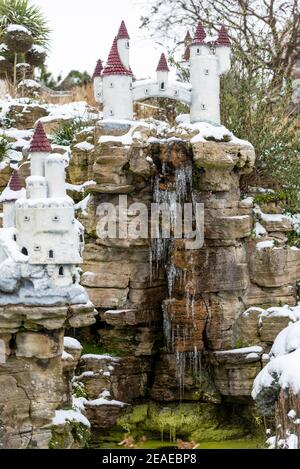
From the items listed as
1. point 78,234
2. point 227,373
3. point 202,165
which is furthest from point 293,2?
point 78,234

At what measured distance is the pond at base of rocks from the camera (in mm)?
20281

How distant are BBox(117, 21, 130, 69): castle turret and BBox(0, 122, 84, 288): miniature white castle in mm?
6128

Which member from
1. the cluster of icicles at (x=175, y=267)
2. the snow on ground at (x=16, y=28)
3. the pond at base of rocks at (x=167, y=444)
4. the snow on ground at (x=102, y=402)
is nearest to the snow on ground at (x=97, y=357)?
the snow on ground at (x=102, y=402)

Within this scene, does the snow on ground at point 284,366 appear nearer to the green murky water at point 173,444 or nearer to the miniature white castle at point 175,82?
the green murky water at point 173,444

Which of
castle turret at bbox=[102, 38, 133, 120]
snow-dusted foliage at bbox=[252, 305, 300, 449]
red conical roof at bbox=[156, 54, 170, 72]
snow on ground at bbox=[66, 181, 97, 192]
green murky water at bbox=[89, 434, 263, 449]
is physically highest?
red conical roof at bbox=[156, 54, 170, 72]

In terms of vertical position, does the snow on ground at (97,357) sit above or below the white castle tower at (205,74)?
below

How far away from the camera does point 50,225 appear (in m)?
16.0

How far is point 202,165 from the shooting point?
68.7 ft

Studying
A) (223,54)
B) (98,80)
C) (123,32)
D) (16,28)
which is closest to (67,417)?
(123,32)

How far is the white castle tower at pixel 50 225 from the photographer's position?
52.4ft

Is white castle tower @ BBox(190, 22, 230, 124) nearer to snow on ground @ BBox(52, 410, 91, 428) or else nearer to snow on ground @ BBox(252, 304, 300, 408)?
snow on ground @ BBox(52, 410, 91, 428)

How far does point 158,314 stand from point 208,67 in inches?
196

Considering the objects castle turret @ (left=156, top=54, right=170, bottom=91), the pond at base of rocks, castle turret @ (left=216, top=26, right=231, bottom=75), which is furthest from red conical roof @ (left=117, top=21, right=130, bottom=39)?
the pond at base of rocks

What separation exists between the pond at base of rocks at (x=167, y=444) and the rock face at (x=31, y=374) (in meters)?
3.63
